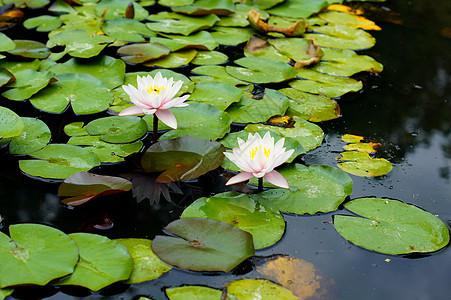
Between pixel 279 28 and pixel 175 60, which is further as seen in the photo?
pixel 279 28

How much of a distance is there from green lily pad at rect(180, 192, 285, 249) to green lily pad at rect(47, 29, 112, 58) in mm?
1649

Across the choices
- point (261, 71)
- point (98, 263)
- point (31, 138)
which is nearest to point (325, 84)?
point (261, 71)

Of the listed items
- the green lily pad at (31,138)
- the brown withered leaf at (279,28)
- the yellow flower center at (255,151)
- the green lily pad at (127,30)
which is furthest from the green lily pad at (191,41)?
the yellow flower center at (255,151)

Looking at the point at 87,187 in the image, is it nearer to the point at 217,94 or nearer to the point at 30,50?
the point at 217,94

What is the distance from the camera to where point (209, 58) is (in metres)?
3.26

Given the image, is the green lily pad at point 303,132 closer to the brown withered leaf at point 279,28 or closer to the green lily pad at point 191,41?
the green lily pad at point 191,41

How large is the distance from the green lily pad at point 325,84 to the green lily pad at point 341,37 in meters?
0.64

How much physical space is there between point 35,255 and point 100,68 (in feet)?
5.53

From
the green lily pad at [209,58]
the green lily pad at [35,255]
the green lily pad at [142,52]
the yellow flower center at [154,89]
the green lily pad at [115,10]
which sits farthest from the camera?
the green lily pad at [115,10]

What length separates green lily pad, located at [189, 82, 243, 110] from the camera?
8.66 ft

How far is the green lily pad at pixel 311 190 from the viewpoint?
1.91 metres

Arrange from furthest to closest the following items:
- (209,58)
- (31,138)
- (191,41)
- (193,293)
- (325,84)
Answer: (191,41) → (209,58) → (325,84) → (31,138) → (193,293)

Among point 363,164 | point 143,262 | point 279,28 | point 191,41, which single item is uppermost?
point 279,28

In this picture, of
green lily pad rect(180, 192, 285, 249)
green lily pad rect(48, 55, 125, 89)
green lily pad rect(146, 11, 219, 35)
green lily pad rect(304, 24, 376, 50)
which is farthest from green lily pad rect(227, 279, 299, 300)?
green lily pad rect(304, 24, 376, 50)
